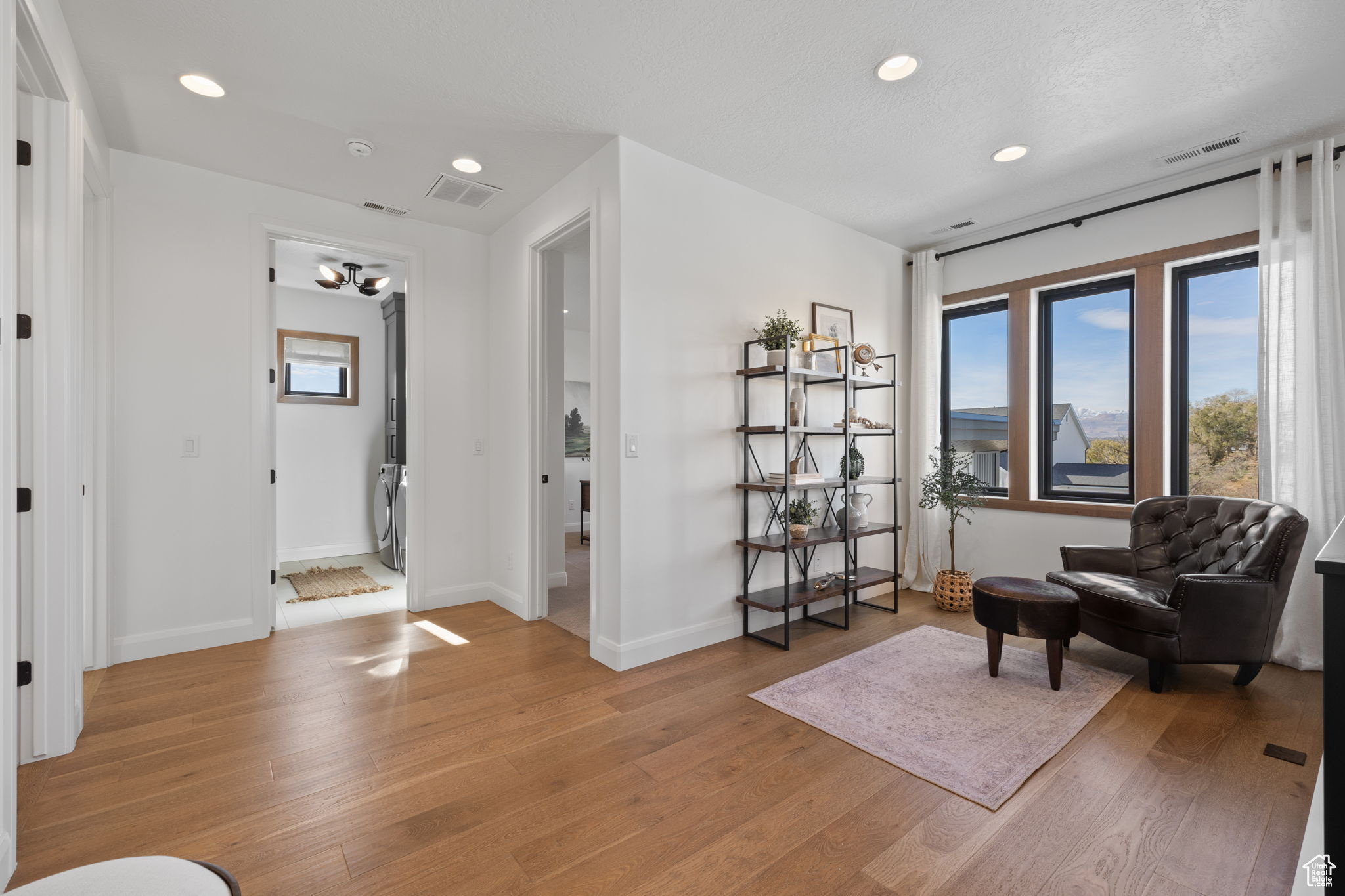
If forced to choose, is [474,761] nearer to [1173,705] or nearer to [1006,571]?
[1173,705]

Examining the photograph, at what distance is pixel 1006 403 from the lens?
4.50m

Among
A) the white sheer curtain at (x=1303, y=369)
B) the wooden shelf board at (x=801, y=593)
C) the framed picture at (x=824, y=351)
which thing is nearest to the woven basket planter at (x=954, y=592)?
the wooden shelf board at (x=801, y=593)

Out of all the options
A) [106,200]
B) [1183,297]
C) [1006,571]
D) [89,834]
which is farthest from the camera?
[1006,571]

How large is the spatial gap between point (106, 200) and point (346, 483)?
352 cm

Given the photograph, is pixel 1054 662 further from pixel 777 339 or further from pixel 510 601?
pixel 510 601

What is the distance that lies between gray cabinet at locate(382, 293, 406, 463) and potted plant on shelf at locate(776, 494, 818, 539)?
3.35 m

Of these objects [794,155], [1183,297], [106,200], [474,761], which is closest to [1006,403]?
[1183,297]

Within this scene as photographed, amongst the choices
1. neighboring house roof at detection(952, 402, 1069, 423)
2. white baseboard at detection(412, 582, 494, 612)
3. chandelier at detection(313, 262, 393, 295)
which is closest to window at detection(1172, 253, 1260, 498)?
neighboring house roof at detection(952, 402, 1069, 423)

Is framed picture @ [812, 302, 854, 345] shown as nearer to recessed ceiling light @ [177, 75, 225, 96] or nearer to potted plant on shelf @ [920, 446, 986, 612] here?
potted plant on shelf @ [920, 446, 986, 612]

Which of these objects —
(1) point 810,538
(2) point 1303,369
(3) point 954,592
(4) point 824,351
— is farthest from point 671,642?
(2) point 1303,369

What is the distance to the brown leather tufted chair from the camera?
2.69 metres

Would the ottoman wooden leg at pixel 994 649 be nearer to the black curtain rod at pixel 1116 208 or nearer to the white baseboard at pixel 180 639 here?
the black curtain rod at pixel 1116 208

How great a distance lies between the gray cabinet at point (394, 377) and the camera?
5.37m

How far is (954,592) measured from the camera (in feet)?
13.7
